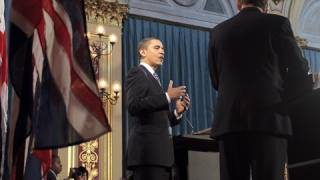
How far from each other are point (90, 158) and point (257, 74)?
534 cm

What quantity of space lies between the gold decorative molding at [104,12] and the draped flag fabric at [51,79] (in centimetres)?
600

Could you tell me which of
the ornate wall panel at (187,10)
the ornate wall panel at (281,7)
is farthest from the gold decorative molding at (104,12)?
the ornate wall panel at (281,7)

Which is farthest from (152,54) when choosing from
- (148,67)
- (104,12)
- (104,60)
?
(104,12)

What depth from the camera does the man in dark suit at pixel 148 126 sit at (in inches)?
128

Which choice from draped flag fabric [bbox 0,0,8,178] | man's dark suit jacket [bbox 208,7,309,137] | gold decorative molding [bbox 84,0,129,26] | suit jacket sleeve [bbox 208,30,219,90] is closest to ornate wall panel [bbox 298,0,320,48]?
gold decorative molding [bbox 84,0,129,26]

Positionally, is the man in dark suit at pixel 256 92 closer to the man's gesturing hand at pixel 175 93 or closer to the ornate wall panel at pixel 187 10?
the man's gesturing hand at pixel 175 93

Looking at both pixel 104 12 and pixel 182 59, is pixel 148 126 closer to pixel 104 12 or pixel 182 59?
pixel 104 12

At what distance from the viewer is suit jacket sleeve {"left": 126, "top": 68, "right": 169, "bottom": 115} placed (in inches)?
129

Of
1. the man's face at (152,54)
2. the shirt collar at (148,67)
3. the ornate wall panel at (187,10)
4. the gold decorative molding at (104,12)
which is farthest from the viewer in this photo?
the ornate wall panel at (187,10)

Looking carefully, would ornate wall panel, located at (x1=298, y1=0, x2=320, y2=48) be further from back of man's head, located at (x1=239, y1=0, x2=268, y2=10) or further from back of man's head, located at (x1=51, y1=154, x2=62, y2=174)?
back of man's head, located at (x1=239, y1=0, x2=268, y2=10)

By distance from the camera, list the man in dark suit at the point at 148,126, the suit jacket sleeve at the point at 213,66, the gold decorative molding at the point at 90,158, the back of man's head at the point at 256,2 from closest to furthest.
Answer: the back of man's head at the point at 256,2 < the suit jacket sleeve at the point at 213,66 < the man in dark suit at the point at 148,126 < the gold decorative molding at the point at 90,158

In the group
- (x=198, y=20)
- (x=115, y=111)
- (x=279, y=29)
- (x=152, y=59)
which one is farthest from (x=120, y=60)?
(x=279, y=29)

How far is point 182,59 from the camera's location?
339 inches

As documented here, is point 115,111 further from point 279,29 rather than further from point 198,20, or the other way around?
point 279,29
